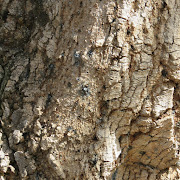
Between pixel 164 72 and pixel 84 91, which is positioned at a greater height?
pixel 164 72

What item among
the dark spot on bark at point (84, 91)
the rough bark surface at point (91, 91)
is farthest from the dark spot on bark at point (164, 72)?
the dark spot on bark at point (84, 91)

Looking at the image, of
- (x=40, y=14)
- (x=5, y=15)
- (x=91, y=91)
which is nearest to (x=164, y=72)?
(x=91, y=91)

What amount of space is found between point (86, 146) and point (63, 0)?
100 cm

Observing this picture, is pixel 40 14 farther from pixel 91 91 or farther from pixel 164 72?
pixel 164 72

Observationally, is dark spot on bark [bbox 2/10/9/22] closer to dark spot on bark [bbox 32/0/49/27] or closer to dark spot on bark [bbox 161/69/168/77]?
dark spot on bark [bbox 32/0/49/27]

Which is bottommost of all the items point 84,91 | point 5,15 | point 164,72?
point 84,91

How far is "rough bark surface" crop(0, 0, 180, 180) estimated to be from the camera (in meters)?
1.71

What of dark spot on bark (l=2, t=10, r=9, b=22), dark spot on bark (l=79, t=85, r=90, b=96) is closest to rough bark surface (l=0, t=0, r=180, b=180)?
dark spot on bark (l=79, t=85, r=90, b=96)

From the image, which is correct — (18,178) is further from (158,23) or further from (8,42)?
(158,23)

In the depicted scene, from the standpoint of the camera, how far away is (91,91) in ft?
5.71

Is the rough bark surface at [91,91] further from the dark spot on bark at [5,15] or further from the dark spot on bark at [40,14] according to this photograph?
the dark spot on bark at [5,15]

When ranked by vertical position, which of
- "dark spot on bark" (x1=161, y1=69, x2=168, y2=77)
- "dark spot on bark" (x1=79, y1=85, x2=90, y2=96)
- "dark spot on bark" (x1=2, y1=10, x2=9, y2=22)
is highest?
"dark spot on bark" (x1=2, y1=10, x2=9, y2=22)

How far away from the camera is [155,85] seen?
180 cm

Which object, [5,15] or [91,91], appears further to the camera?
[5,15]
